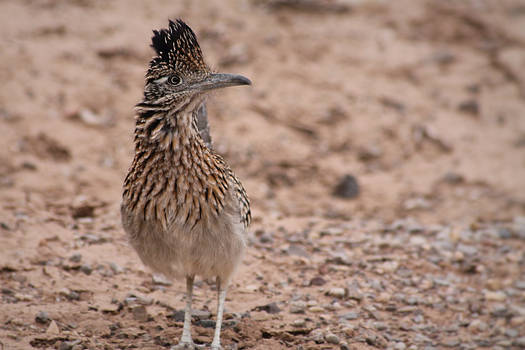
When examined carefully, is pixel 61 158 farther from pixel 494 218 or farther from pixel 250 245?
pixel 494 218

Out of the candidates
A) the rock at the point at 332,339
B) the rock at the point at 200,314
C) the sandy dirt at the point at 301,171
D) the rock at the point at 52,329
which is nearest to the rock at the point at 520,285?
the sandy dirt at the point at 301,171

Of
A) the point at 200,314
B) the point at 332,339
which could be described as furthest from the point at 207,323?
the point at 332,339

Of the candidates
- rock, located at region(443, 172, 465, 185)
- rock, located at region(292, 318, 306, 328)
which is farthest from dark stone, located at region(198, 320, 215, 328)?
rock, located at region(443, 172, 465, 185)

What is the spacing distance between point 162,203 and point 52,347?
1380 millimetres

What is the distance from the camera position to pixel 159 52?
5094 mm

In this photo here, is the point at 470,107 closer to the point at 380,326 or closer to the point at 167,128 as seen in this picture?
the point at 380,326

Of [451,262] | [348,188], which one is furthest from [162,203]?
[348,188]

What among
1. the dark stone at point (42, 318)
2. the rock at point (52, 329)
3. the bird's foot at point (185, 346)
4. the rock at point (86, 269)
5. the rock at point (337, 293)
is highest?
the rock at point (337, 293)

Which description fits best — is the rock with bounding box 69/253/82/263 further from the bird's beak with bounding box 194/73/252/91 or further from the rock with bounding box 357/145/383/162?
the rock with bounding box 357/145/383/162

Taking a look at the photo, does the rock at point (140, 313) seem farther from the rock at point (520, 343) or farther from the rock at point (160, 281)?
the rock at point (520, 343)

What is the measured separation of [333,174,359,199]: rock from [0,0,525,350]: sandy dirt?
0.17 ft

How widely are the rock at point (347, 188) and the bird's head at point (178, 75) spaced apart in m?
4.20

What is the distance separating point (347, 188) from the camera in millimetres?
9016

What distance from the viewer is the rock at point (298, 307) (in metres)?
6.21
